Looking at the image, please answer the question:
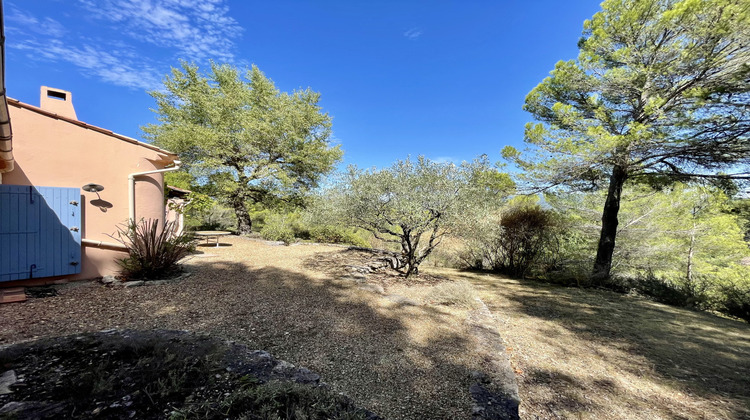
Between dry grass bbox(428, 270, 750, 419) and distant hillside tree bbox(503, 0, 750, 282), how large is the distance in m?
3.27

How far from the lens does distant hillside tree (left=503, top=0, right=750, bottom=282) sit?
5.51m

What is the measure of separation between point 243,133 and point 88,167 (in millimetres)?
7563

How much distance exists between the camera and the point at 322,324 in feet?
11.3

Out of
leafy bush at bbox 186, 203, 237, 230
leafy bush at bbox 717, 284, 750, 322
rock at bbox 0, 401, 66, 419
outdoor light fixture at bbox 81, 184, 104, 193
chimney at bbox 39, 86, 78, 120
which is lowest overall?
leafy bush at bbox 717, 284, 750, 322

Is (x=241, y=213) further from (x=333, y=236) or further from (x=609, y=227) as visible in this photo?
(x=609, y=227)

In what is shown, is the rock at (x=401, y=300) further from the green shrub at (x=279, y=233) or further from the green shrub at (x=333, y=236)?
the green shrub at (x=333, y=236)

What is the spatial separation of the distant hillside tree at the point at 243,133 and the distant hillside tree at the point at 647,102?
9723 mm

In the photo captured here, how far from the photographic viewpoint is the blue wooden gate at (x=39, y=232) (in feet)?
12.6

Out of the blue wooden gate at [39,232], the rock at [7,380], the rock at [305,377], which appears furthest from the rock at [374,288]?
the blue wooden gate at [39,232]

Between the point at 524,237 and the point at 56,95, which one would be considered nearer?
the point at 56,95

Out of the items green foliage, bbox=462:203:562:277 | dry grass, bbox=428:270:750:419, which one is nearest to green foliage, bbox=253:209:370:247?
green foliage, bbox=462:203:562:277

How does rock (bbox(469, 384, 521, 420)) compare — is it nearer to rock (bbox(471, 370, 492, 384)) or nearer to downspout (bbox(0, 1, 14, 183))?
rock (bbox(471, 370, 492, 384))

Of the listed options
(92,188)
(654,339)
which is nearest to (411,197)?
(654,339)

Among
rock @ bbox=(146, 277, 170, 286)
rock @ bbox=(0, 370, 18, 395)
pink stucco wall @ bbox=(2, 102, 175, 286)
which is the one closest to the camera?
rock @ bbox=(0, 370, 18, 395)
